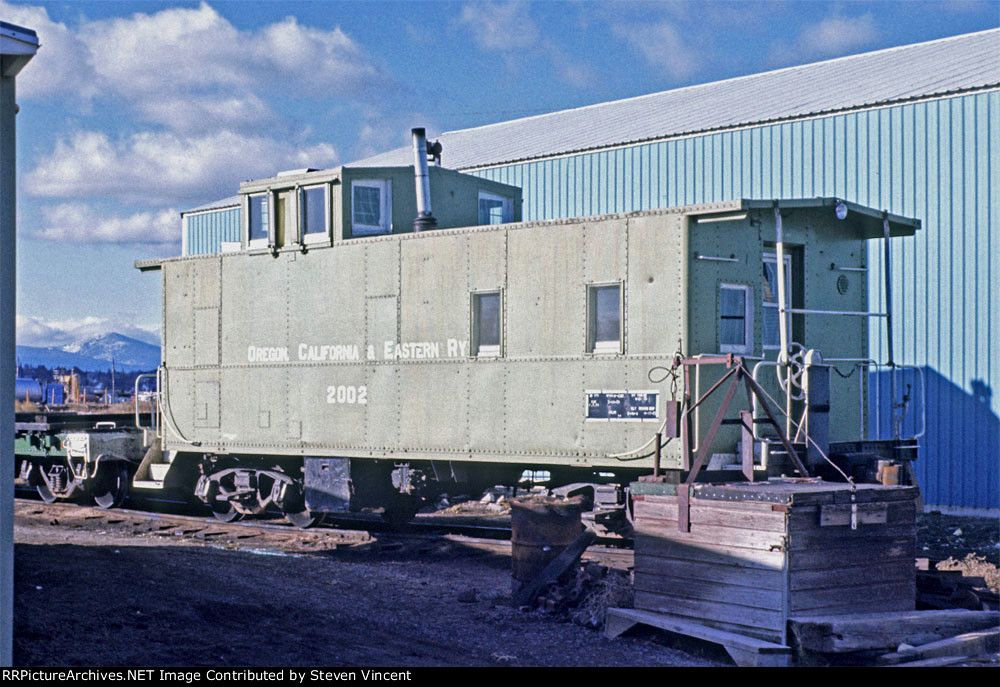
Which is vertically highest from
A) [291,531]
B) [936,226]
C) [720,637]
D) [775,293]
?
[936,226]

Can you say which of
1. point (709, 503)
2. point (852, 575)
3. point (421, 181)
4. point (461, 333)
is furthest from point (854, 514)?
point (421, 181)

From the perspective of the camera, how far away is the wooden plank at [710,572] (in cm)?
852

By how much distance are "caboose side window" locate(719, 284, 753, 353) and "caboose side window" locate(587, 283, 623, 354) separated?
3.64 feet

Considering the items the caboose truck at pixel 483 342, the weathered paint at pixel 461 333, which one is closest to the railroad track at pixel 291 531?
the caboose truck at pixel 483 342

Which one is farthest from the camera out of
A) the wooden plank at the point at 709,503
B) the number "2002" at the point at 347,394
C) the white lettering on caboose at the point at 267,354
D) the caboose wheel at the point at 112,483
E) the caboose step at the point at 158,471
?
the caboose wheel at the point at 112,483

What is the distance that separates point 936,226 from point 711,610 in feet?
36.4

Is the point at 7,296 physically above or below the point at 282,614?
above

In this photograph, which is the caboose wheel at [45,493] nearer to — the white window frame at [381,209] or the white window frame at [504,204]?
the white window frame at [381,209]

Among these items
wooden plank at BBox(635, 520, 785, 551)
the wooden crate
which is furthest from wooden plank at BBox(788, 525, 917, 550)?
wooden plank at BBox(635, 520, 785, 551)

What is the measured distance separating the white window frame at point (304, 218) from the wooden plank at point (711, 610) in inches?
285

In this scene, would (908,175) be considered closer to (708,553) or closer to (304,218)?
(304,218)

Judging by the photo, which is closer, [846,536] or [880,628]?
[880,628]

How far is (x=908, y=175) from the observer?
17984mm
